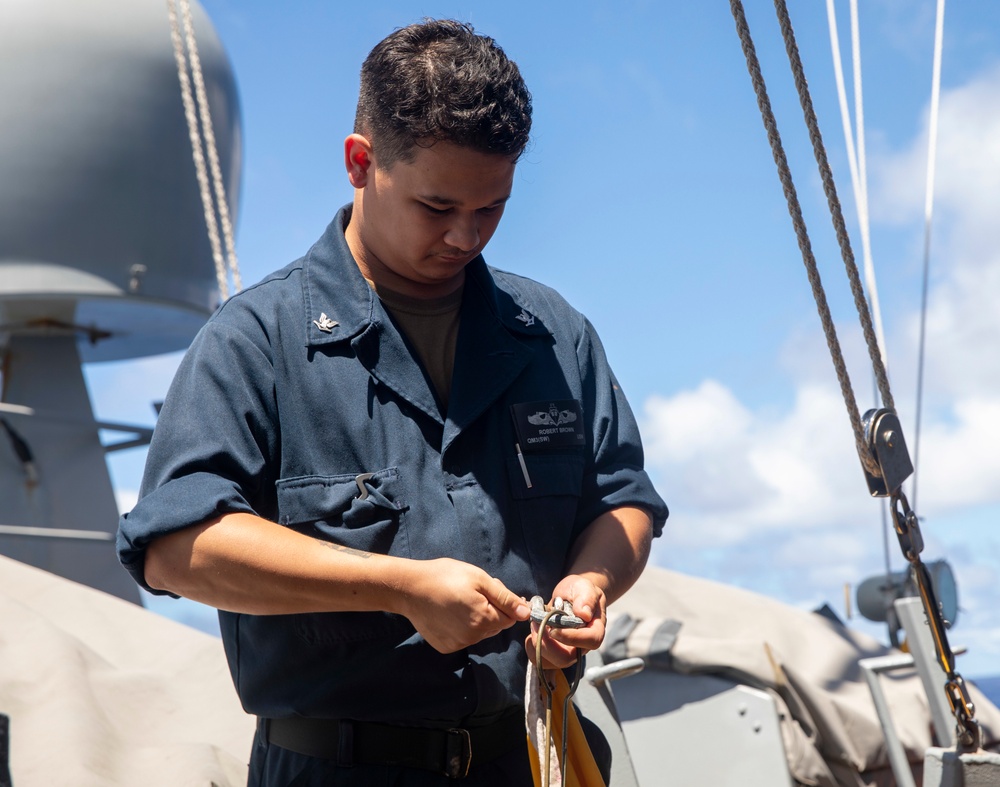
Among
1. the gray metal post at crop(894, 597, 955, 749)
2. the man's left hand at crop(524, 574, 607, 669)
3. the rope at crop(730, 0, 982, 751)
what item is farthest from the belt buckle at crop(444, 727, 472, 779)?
the gray metal post at crop(894, 597, 955, 749)

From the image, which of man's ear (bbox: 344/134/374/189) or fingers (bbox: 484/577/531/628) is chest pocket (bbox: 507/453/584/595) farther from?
man's ear (bbox: 344/134/374/189)

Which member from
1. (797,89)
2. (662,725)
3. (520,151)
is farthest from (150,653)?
(797,89)

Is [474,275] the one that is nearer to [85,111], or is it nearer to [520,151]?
[520,151]

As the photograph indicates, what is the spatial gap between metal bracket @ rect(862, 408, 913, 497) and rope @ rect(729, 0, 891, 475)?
0.01 meters

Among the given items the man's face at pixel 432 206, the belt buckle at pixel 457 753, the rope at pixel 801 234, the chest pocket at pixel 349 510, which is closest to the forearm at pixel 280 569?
the chest pocket at pixel 349 510

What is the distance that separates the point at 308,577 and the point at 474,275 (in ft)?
1.80

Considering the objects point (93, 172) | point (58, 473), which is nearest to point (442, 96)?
point (93, 172)

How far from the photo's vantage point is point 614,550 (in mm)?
1455

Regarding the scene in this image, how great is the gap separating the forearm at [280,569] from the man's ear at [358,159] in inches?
19.2

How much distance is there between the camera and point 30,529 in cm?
611

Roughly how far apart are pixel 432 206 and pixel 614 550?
49 cm

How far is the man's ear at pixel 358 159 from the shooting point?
1.44m

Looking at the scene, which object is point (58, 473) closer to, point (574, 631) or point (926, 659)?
point (926, 659)

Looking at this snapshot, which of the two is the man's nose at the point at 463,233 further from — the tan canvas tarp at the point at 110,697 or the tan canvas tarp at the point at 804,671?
the tan canvas tarp at the point at 804,671
